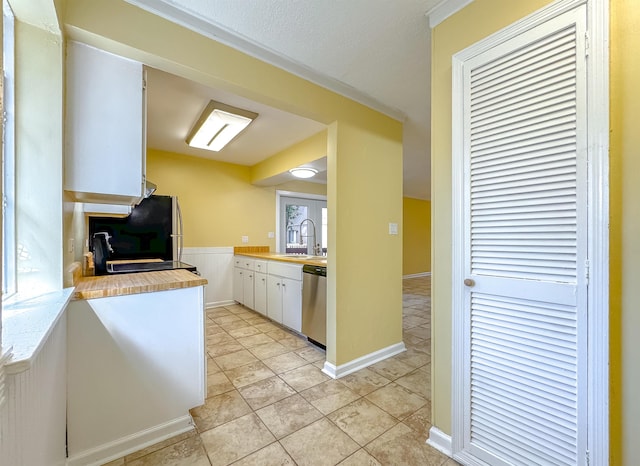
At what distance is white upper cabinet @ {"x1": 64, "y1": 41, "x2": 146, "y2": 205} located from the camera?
1.42 m

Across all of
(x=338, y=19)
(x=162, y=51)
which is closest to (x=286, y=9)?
(x=338, y=19)

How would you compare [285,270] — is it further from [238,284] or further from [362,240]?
[238,284]

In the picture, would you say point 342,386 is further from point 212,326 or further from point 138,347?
point 212,326

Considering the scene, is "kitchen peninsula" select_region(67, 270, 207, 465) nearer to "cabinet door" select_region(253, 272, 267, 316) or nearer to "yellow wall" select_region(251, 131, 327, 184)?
"cabinet door" select_region(253, 272, 267, 316)

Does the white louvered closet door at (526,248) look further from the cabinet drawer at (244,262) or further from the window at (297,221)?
the window at (297,221)

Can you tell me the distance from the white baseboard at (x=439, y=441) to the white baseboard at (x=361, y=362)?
842mm

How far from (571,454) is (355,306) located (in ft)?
4.93

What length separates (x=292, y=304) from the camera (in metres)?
Result: 3.15

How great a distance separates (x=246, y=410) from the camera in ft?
5.98

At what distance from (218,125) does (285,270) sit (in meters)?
1.71

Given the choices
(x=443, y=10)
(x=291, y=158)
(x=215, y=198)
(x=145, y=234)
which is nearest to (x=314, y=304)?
(x=291, y=158)

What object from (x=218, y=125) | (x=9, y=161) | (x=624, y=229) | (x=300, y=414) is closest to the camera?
(x=624, y=229)

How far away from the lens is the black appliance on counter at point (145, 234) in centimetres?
281

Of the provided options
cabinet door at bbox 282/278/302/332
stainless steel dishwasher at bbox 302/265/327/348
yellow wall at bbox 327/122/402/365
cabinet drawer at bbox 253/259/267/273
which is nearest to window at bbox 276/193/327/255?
cabinet drawer at bbox 253/259/267/273
